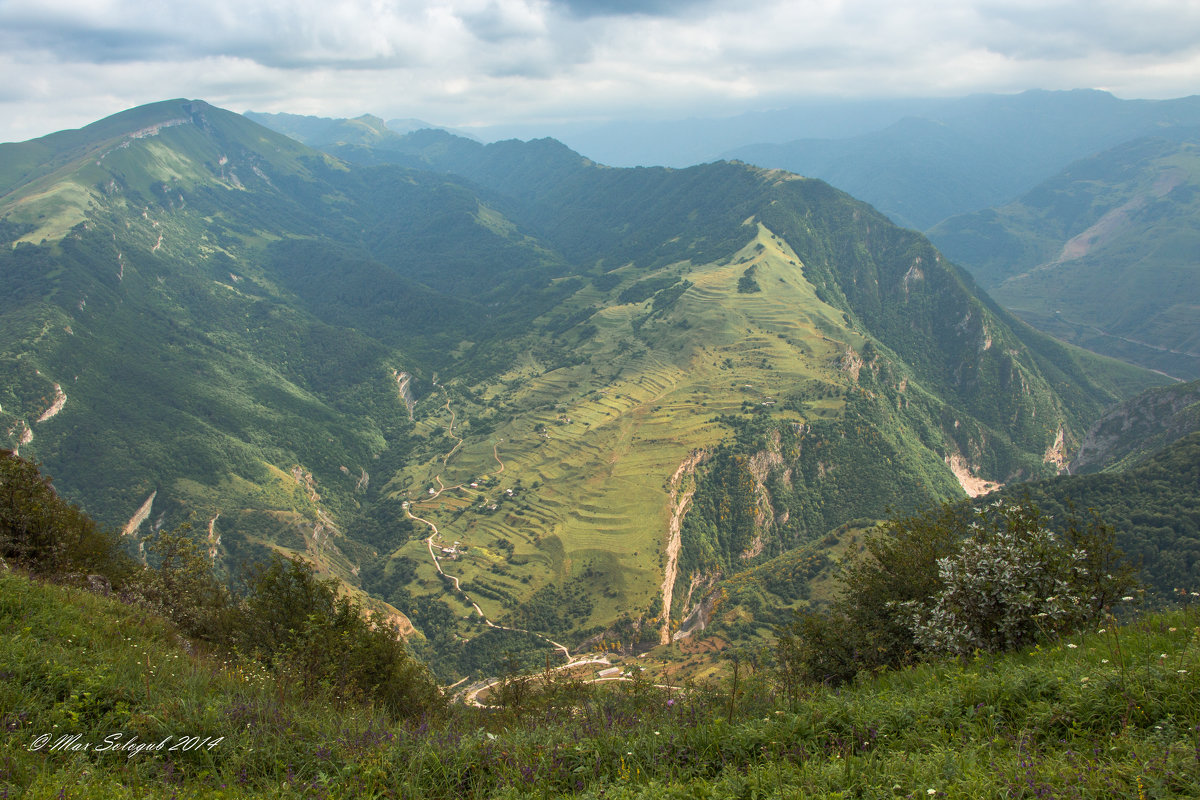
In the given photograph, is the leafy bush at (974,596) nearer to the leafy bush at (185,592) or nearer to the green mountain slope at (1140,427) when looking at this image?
the leafy bush at (185,592)

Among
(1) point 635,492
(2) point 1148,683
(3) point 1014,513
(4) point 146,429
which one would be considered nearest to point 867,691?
(2) point 1148,683

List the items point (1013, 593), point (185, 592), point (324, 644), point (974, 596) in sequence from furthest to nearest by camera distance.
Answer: point (185, 592)
point (324, 644)
point (974, 596)
point (1013, 593)

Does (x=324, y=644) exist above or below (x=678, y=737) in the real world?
below

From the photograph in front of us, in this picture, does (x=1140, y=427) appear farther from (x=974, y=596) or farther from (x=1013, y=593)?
(x=1013, y=593)

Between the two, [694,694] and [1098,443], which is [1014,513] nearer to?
[694,694]

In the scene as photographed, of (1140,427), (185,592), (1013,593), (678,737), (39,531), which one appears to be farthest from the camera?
(1140,427)

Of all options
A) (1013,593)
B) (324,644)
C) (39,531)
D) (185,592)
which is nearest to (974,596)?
(1013,593)

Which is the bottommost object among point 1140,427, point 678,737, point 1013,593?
point 1140,427

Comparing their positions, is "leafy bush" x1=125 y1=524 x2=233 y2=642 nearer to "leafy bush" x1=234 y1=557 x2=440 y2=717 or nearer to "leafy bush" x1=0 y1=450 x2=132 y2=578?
"leafy bush" x1=234 y1=557 x2=440 y2=717

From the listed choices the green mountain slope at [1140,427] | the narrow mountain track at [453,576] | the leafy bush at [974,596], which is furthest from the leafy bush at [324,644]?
the green mountain slope at [1140,427]

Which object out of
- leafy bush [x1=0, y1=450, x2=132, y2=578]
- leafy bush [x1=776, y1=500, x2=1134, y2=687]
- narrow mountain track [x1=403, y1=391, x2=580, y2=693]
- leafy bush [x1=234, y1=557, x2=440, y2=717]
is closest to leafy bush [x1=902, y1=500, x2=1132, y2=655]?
leafy bush [x1=776, y1=500, x2=1134, y2=687]

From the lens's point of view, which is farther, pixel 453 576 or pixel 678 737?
pixel 453 576

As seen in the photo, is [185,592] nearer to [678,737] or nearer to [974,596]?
[678,737]

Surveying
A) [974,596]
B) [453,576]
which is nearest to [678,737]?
[974,596]
